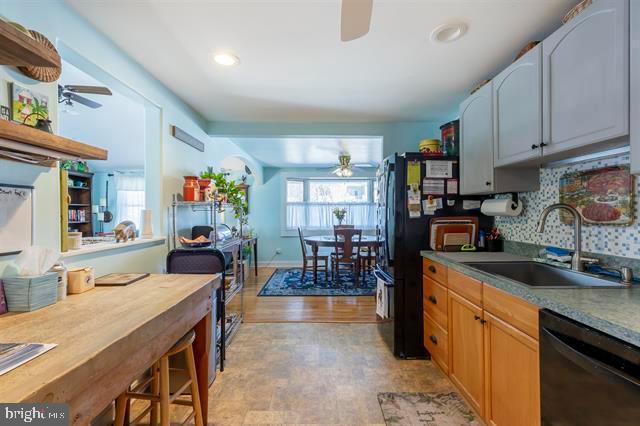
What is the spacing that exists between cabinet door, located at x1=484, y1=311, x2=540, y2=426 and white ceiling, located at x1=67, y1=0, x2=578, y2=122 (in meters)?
1.62

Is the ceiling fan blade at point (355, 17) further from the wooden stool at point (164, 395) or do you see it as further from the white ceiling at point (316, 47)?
the wooden stool at point (164, 395)

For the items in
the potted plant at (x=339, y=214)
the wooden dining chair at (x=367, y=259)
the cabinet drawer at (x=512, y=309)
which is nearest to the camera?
the cabinet drawer at (x=512, y=309)

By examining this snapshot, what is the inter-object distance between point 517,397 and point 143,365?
155 centimetres

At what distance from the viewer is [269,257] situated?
240 inches

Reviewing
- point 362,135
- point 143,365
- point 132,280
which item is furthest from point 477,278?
point 362,135

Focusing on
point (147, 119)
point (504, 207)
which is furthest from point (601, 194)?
point (147, 119)

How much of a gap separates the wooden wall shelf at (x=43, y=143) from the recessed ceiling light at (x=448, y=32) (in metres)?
1.87

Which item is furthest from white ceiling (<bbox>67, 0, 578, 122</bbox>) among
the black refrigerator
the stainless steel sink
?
the stainless steel sink

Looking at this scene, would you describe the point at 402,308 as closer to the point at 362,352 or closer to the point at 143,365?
the point at 362,352

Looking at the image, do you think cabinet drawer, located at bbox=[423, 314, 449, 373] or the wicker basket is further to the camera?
cabinet drawer, located at bbox=[423, 314, 449, 373]

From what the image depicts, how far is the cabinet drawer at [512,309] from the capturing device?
111 cm

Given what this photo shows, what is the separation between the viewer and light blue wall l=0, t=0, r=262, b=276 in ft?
3.97

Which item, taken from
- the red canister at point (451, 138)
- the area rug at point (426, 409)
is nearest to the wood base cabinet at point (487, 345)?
the area rug at point (426, 409)

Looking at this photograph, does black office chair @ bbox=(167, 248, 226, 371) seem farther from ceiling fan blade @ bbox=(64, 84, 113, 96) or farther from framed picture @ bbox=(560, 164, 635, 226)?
framed picture @ bbox=(560, 164, 635, 226)
